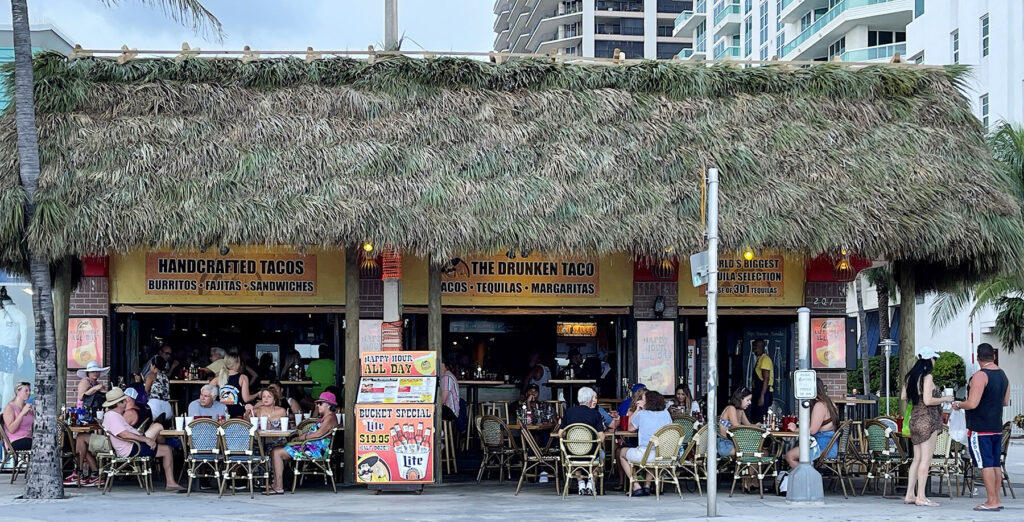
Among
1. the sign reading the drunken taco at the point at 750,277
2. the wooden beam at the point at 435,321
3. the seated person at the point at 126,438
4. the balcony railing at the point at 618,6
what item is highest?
the balcony railing at the point at 618,6

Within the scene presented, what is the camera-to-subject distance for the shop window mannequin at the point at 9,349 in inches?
811

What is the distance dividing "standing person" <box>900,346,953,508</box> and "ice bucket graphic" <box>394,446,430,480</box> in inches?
216

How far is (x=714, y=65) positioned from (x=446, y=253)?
481cm

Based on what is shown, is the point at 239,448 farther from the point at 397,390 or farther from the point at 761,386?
the point at 761,386

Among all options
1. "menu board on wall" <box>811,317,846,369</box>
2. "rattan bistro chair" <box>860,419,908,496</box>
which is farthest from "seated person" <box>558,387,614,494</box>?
"menu board on wall" <box>811,317,846,369</box>

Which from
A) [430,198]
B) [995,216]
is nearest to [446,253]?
[430,198]

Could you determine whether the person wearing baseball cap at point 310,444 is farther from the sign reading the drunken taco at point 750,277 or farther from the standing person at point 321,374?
the sign reading the drunken taco at point 750,277

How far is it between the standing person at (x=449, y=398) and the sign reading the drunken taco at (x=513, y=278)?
1.20 meters

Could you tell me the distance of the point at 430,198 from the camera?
1396 centimetres

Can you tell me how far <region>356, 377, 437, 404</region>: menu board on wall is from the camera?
45.0 feet

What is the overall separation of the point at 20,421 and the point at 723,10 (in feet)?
196

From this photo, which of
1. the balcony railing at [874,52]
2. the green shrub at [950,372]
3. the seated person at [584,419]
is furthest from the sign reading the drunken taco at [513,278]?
the balcony railing at [874,52]

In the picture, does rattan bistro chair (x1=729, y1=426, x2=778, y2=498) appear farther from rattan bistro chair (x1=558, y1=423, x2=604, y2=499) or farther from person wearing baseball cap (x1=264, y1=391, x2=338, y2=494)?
person wearing baseball cap (x1=264, y1=391, x2=338, y2=494)

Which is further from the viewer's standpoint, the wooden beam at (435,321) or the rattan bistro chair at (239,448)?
the wooden beam at (435,321)
